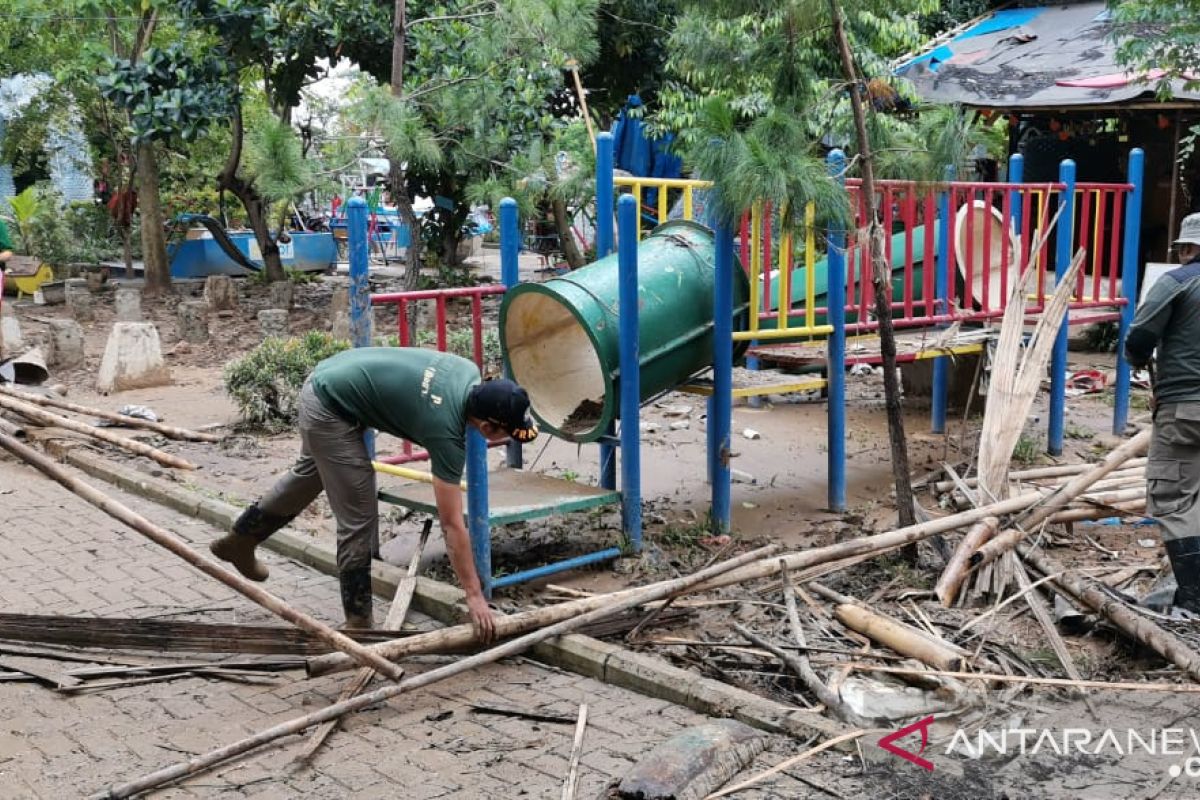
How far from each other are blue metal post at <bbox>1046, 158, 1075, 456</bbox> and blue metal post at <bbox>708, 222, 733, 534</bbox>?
9.95 ft

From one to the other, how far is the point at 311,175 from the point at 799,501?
18.3 feet

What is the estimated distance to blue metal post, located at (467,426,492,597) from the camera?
5375mm

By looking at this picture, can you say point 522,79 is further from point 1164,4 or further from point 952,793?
point 952,793

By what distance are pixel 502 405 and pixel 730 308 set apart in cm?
212

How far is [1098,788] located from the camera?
381 centimetres

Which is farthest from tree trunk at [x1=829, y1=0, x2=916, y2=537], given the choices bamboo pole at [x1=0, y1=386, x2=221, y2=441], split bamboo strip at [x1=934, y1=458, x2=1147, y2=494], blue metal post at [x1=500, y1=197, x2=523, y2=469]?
bamboo pole at [x1=0, y1=386, x2=221, y2=441]

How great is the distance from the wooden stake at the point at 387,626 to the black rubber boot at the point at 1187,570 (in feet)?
10.8

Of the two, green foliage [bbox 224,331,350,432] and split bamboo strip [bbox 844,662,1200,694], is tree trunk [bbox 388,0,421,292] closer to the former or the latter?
green foliage [bbox 224,331,350,432]

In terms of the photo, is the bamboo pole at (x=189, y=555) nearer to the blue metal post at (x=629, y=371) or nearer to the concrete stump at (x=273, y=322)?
the blue metal post at (x=629, y=371)

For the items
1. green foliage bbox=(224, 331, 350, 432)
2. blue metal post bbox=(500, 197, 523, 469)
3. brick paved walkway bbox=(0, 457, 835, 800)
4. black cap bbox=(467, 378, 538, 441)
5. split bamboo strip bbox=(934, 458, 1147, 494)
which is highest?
blue metal post bbox=(500, 197, 523, 469)

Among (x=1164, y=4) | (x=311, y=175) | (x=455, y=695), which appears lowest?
(x=455, y=695)

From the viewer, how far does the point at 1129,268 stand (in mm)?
9148

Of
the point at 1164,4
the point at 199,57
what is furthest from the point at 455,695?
the point at 199,57

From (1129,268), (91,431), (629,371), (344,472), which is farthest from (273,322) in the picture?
(344,472)
